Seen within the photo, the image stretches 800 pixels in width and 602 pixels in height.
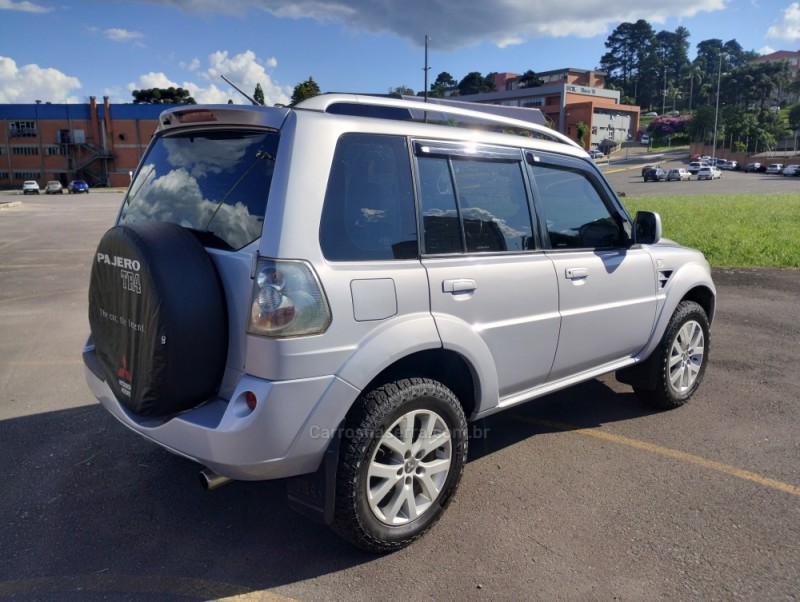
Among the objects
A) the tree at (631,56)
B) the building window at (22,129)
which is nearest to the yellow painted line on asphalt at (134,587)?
the building window at (22,129)

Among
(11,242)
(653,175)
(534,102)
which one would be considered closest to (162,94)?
(534,102)

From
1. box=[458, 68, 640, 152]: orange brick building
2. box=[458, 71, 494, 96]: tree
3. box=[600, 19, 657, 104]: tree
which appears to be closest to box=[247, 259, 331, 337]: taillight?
box=[458, 68, 640, 152]: orange brick building

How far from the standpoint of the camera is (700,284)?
4805 millimetres

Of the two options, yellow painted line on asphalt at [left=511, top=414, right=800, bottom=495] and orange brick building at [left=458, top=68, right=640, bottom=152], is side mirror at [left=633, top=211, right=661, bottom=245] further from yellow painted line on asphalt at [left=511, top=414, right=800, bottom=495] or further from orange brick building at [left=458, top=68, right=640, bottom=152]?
orange brick building at [left=458, top=68, right=640, bottom=152]

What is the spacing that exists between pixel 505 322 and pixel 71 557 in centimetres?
246

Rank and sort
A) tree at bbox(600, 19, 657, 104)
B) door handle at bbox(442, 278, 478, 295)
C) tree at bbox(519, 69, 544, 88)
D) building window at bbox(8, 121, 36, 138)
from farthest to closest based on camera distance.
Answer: tree at bbox(600, 19, 657, 104)
tree at bbox(519, 69, 544, 88)
building window at bbox(8, 121, 36, 138)
door handle at bbox(442, 278, 478, 295)

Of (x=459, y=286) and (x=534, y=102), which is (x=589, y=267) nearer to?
(x=459, y=286)

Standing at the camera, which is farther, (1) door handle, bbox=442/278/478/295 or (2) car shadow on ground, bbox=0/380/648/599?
(1) door handle, bbox=442/278/478/295

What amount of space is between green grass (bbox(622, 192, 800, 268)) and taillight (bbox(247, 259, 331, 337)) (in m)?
10.6

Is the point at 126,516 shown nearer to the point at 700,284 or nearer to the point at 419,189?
the point at 419,189

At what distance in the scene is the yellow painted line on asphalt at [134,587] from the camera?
8.70ft

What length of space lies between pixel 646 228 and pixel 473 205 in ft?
5.22

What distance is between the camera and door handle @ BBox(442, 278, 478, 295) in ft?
9.99

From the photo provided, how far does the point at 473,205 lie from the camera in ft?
11.0
